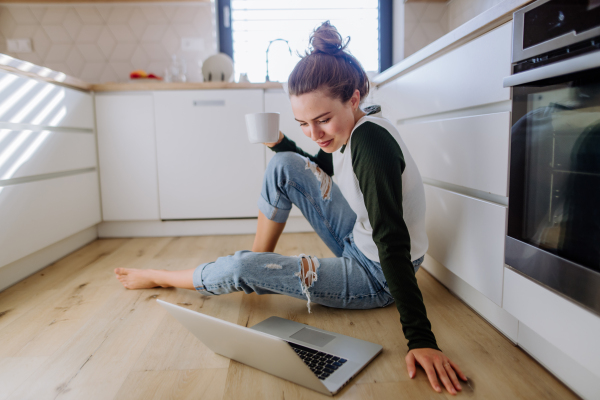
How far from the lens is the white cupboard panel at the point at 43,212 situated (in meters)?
1.57

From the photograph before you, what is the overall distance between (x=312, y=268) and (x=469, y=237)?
1.54 ft

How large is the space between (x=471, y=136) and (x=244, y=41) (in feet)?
7.22

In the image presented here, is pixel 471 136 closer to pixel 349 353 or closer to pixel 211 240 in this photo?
pixel 349 353

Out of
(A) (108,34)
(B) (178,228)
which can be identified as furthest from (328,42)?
(A) (108,34)

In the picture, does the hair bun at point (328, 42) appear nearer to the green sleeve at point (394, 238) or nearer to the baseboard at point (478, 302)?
the green sleeve at point (394, 238)

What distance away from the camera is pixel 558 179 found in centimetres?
84

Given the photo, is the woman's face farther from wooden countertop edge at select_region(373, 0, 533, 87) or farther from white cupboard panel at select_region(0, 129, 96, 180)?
white cupboard panel at select_region(0, 129, 96, 180)

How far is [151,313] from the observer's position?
1324 mm

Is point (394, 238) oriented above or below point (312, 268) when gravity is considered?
above

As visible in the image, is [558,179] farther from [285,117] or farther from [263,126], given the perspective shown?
[285,117]

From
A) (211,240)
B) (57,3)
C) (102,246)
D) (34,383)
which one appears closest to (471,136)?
(34,383)

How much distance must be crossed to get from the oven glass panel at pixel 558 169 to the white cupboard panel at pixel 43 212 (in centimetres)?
167

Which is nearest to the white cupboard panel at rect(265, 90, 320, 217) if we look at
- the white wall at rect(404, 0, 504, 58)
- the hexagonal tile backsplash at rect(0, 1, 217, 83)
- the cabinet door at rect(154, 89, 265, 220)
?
the cabinet door at rect(154, 89, 265, 220)

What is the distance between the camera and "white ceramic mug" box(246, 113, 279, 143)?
3.99ft
